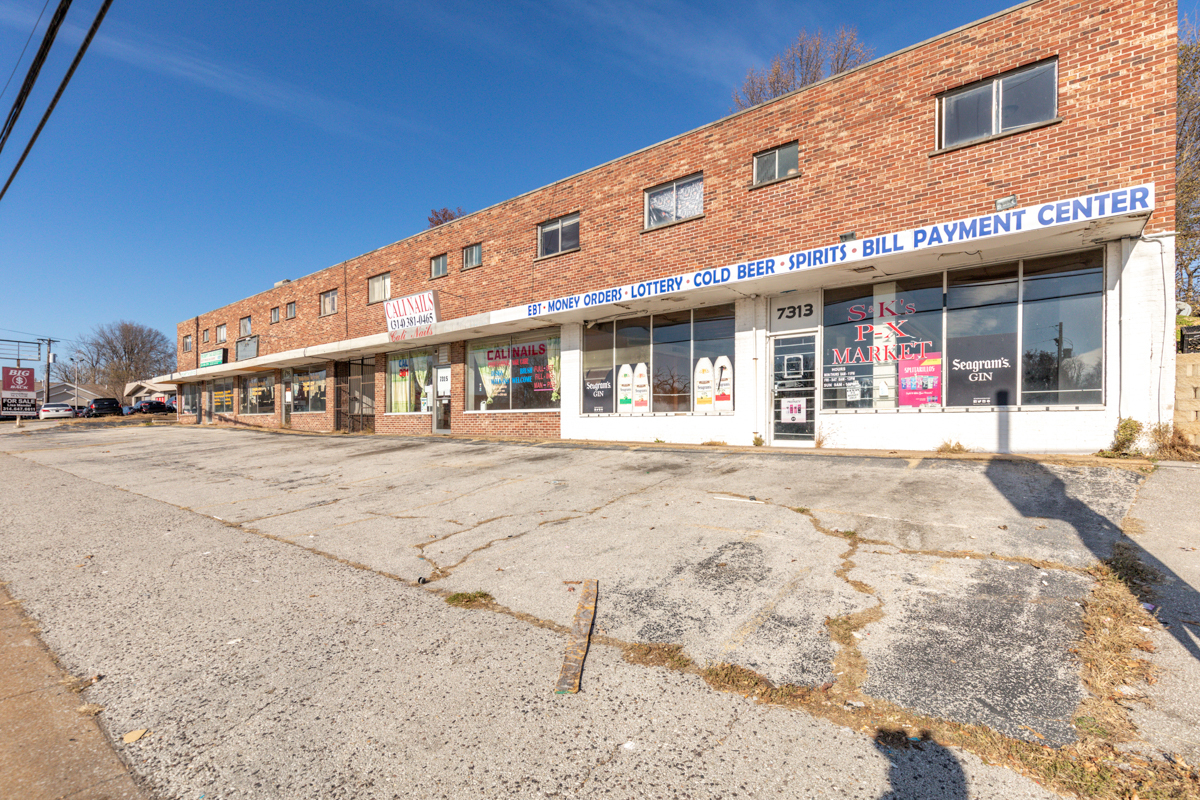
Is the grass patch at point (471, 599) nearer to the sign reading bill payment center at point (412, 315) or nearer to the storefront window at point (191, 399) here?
the sign reading bill payment center at point (412, 315)

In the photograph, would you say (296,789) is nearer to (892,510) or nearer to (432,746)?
(432,746)

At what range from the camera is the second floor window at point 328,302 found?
23.4 metres

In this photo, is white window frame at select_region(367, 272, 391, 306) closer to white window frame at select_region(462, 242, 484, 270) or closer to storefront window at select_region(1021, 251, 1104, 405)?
white window frame at select_region(462, 242, 484, 270)

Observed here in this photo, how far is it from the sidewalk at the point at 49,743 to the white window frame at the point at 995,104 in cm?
1250

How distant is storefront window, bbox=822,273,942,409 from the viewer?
388 inches

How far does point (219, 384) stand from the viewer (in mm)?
34406

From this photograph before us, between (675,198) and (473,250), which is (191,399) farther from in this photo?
(675,198)

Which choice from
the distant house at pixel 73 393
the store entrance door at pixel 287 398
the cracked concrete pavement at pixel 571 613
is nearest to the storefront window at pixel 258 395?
the store entrance door at pixel 287 398

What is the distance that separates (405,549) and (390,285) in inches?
680

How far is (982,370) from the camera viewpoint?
9.38 meters

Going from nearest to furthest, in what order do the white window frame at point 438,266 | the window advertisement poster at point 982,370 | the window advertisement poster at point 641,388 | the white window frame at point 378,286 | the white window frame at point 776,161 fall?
1. the window advertisement poster at point 982,370
2. the white window frame at point 776,161
3. the window advertisement poster at point 641,388
4. the white window frame at point 438,266
5. the white window frame at point 378,286

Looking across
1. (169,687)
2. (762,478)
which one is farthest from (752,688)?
(762,478)

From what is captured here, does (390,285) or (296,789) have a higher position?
(390,285)

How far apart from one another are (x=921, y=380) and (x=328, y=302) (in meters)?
23.2
